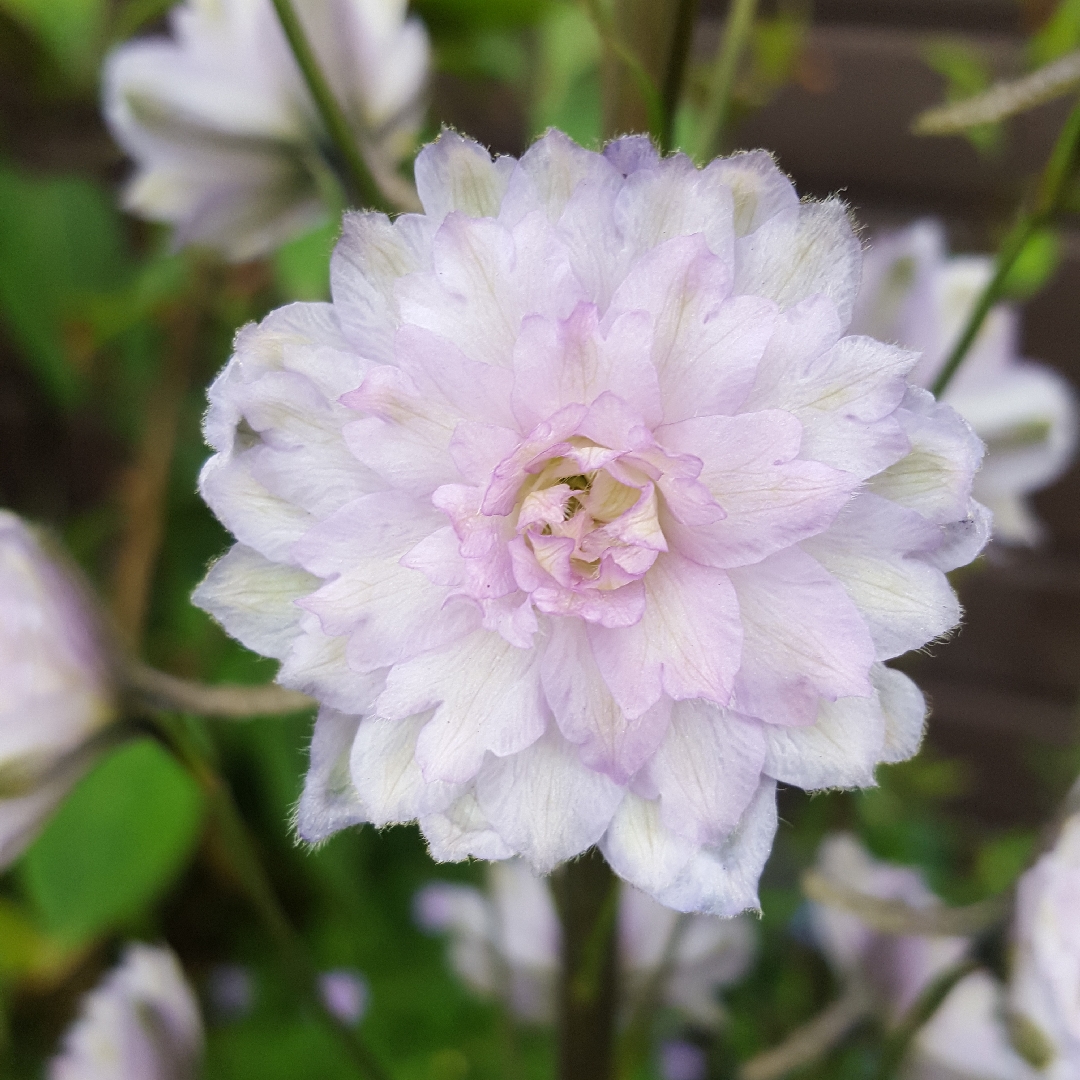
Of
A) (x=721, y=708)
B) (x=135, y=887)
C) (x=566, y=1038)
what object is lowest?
(x=135, y=887)

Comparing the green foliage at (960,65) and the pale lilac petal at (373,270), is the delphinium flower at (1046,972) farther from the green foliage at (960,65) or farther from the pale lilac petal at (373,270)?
the green foliage at (960,65)

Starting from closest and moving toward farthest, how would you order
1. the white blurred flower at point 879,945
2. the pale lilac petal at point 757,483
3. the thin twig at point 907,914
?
the pale lilac petal at point 757,483 → the thin twig at point 907,914 → the white blurred flower at point 879,945

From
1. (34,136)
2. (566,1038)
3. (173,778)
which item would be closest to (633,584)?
(566,1038)

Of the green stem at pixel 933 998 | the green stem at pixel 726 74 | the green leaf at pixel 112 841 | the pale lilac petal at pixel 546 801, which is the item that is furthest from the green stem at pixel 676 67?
the green leaf at pixel 112 841

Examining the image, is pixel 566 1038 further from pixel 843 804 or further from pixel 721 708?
pixel 843 804

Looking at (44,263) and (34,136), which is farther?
(34,136)

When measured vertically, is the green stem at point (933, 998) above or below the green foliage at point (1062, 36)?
below

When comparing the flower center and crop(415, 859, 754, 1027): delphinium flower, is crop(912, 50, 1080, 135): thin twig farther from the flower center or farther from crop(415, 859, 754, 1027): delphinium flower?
crop(415, 859, 754, 1027): delphinium flower

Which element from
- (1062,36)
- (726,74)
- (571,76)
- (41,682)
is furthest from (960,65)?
(41,682)
